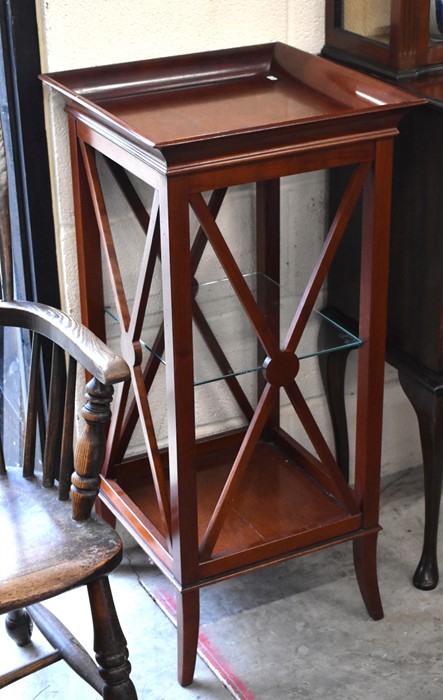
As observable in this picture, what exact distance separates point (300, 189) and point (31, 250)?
675 mm

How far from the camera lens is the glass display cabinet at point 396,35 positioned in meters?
2.12

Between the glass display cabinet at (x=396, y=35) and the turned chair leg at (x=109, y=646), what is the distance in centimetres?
122

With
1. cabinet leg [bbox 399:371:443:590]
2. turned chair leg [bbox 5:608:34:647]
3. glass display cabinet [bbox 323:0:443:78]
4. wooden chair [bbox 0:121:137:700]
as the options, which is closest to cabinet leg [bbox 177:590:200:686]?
wooden chair [bbox 0:121:137:700]

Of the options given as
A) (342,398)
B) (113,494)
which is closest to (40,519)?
(113,494)

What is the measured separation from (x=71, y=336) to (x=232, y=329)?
0.64m

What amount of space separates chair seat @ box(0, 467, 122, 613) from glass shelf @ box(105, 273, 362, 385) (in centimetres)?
44

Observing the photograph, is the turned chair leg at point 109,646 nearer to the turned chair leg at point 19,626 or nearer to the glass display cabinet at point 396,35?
the turned chair leg at point 19,626

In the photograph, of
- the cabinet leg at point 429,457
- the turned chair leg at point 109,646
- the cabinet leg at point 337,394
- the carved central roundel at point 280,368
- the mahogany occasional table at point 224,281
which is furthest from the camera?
the cabinet leg at point 337,394

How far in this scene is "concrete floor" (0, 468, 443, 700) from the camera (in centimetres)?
220

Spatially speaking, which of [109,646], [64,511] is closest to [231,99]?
[64,511]

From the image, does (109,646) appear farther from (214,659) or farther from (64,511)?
(214,659)

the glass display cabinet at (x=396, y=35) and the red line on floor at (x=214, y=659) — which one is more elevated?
the glass display cabinet at (x=396, y=35)

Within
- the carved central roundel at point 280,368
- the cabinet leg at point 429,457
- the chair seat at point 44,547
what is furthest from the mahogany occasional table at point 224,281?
the chair seat at point 44,547

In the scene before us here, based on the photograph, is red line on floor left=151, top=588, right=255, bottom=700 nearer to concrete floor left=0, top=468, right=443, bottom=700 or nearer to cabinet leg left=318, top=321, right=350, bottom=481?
concrete floor left=0, top=468, right=443, bottom=700
